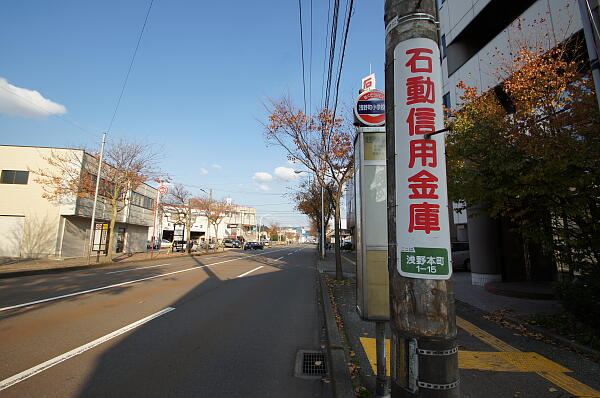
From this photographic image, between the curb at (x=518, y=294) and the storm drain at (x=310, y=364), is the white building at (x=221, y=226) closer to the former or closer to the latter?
the curb at (x=518, y=294)

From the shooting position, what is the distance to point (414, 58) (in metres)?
2.19

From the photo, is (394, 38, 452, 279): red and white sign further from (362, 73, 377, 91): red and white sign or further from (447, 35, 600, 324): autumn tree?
(447, 35, 600, 324): autumn tree

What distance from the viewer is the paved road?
3.38 m

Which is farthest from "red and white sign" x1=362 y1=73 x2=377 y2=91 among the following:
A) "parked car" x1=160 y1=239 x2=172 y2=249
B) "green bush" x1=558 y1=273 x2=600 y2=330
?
"parked car" x1=160 y1=239 x2=172 y2=249

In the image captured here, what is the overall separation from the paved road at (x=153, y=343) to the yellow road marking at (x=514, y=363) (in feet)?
5.03

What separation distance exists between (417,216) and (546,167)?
16.0ft

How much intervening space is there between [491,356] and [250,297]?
604 cm

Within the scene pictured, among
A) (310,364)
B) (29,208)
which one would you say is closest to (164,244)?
(29,208)

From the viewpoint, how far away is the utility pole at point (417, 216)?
1892 mm

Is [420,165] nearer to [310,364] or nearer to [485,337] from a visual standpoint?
[310,364]

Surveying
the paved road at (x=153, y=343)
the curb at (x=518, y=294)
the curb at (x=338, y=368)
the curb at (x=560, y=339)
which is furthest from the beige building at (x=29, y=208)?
the curb at (x=560, y=339)

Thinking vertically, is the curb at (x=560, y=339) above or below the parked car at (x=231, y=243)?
below

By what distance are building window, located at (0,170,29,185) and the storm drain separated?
25529mm

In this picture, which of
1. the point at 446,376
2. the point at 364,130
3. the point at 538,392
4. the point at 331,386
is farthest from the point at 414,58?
the point at 538,392
